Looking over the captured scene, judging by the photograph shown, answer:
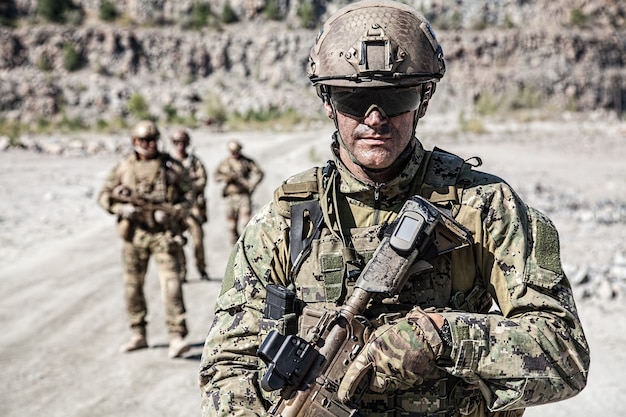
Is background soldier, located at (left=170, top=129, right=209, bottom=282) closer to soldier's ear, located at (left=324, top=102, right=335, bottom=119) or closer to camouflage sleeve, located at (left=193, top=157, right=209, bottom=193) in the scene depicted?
camouflage sleeve, located at (left=193, top=157, right=209, bottom=193)

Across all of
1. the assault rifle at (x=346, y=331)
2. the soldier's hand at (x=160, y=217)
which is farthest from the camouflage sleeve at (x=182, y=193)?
the assault rifle at (x=346, y=331)

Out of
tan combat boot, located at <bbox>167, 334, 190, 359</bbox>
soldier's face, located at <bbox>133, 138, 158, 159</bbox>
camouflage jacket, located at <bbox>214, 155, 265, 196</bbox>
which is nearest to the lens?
tan combat boot, located at <bbox>167, 334, 190, 359</bbox>

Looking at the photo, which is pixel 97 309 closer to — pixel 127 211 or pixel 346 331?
pixel 127 211

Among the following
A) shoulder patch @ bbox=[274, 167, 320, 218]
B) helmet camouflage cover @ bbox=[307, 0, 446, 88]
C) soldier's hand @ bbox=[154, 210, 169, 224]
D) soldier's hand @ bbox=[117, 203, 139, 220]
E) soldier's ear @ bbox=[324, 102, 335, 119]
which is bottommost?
soldier's hand @ bbox=[154, 210, 169, 224]

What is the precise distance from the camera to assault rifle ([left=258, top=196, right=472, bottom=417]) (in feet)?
6.19

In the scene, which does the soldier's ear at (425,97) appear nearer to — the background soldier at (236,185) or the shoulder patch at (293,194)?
the shoulder patch at (293,194)

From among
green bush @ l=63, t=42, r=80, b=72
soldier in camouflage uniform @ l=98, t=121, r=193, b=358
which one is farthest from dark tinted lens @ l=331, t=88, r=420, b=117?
green bush @ l=63, t=42, r=80, b=72

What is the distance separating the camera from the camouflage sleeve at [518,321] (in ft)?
6.14

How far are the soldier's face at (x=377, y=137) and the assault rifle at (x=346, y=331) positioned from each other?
169mm

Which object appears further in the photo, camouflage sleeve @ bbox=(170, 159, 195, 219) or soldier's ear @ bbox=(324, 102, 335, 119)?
camouflage sleeve @ bbox=(170, 159, 195, 219)

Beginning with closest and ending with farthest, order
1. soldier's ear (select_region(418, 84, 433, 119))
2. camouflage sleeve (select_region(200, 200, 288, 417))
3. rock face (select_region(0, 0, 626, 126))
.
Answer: camouflage sleeve (select_region(200, 200, 288, 417)) < soldier's ear (select_region(418, 84, 433, 119)) < rock face (select_region(0, 0, 626, 126))

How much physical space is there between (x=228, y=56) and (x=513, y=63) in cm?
2173

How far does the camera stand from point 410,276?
6.65 ft

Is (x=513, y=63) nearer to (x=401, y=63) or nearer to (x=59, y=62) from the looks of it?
(x=59, y=62)
